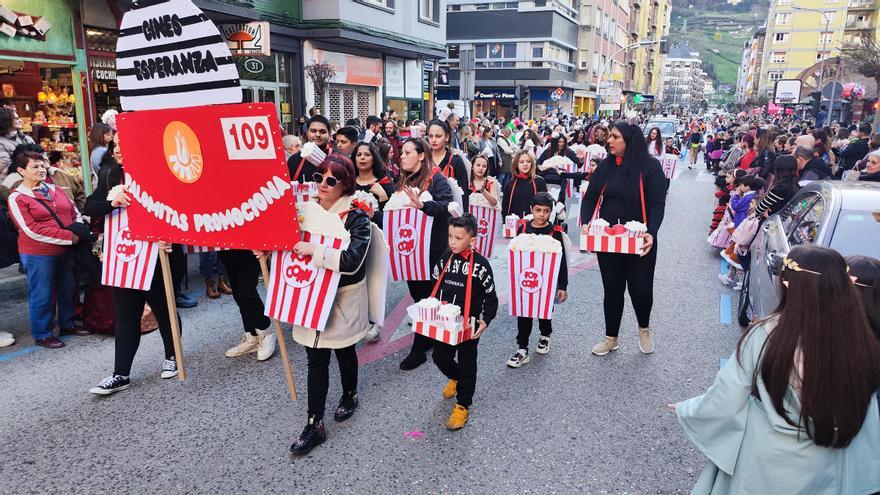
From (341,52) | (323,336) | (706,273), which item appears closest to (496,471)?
(323,336)

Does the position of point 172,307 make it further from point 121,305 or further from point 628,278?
point 628,278

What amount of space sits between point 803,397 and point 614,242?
271cm

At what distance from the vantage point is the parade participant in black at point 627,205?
182 inches

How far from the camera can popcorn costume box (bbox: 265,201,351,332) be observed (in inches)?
134

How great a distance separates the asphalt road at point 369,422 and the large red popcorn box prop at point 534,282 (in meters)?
0.52

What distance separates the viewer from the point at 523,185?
21.5 feet

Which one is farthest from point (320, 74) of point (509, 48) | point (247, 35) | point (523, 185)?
point (509, 48)

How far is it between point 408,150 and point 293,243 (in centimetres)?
182

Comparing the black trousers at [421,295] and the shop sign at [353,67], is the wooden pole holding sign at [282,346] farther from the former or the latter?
the shop sign at [353,67]

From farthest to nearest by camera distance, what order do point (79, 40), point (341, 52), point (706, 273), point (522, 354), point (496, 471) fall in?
point (341, 52) → point (79, 40) → point (706, 273) → point (522, 354) → point (496, 471)

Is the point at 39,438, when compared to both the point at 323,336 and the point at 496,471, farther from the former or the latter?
the point at 496,471

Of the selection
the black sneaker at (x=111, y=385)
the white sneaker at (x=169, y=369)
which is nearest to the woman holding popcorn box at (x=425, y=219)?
the white sneaker at (x=169, y=369)

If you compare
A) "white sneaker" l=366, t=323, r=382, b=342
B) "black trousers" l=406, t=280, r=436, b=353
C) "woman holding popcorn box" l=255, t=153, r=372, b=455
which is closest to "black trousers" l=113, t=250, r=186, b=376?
"woman holding popcorn box" l=255, t=153, r=372, b=455

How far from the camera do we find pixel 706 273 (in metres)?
7.91
